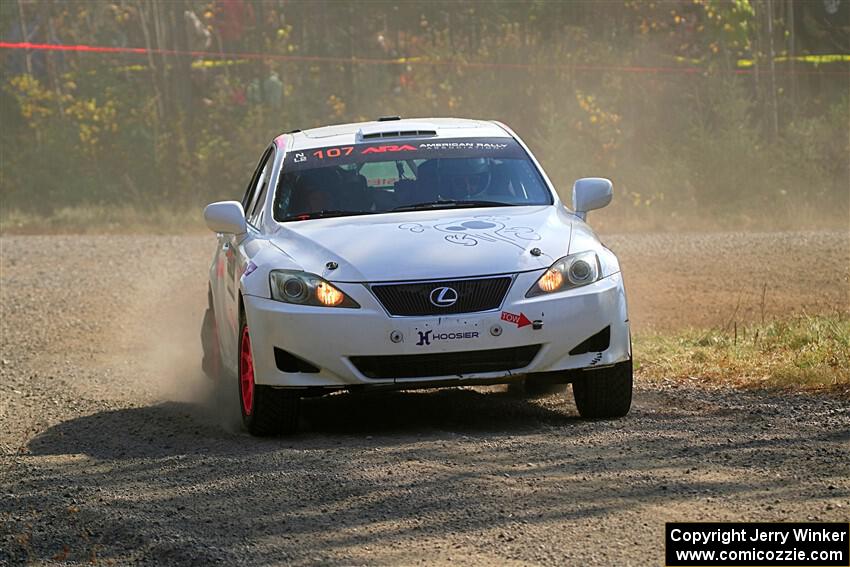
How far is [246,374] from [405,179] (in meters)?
1.62

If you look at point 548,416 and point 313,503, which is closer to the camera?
point 313,503

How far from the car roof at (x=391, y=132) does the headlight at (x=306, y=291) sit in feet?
6.07

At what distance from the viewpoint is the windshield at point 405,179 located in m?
9.12

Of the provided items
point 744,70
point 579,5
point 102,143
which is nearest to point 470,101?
point 579,5

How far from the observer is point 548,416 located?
8.62m

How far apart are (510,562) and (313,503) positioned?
3.95 ft

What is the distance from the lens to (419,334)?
25.5 feet

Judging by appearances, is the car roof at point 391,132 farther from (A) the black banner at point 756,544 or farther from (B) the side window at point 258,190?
(A) the black banner at point 756,544

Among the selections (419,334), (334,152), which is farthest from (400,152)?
(419,334)

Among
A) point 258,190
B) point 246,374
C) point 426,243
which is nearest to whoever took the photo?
point 426,243

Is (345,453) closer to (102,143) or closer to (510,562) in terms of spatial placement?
(510,562)

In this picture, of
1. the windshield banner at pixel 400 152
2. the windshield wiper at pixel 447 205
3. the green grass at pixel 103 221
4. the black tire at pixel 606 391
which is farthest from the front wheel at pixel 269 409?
the green grass at pixel 103 221

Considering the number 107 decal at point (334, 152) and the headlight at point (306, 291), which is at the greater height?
the number 107 decal at point (334, 152)

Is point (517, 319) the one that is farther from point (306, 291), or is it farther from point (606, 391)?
point (306, 291)
